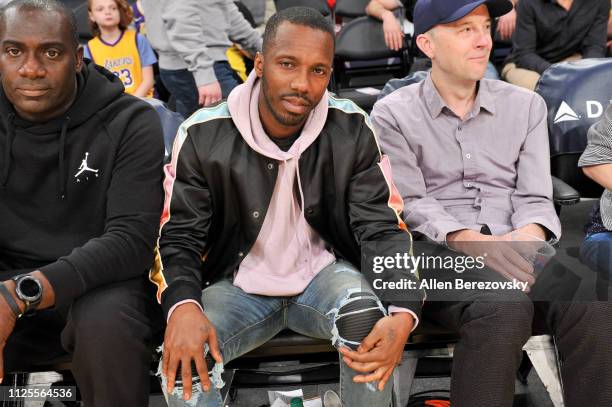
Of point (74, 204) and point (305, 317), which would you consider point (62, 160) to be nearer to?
point (74, 204)

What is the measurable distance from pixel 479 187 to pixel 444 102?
1.12 ft

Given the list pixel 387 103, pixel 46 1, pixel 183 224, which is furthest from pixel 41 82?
pixel 387 103

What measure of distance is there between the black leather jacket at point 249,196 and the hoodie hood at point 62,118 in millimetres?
319

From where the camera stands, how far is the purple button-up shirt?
118 inches

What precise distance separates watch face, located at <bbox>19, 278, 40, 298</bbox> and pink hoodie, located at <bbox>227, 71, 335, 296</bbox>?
2.10 feet

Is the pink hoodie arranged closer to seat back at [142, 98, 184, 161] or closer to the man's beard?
the man's beard

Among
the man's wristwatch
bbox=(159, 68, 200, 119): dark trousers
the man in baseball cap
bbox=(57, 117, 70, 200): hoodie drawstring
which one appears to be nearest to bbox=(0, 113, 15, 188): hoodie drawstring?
bbox=(57, 117, 70, 200): hoodie drawstring

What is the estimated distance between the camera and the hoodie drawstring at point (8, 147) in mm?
2666

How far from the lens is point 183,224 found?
261 cm

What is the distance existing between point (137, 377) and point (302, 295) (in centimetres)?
58

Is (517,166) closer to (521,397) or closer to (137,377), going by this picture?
(521,397)

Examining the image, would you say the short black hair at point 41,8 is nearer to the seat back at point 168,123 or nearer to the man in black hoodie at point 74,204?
the man in black hoodie at point 74,204

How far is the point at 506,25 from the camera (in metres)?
6.10

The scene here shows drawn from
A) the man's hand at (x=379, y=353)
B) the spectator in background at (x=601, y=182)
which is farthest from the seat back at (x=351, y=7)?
the man's hand at (x=379, y=353)
